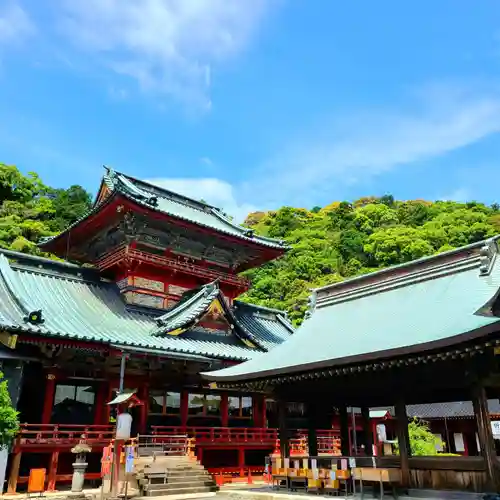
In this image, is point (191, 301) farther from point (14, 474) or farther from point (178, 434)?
point (14, 474)

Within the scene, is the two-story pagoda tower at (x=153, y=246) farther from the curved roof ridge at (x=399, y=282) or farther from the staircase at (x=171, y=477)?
the staircase at (x=171, y=477)

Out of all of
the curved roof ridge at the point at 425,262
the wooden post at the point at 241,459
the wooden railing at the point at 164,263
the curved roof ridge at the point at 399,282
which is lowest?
the wooden post at the point at 241,459

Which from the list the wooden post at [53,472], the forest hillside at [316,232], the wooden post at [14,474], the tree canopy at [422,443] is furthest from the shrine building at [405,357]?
the forest hillside at [316,232]

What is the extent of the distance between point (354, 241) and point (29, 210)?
52737 mm

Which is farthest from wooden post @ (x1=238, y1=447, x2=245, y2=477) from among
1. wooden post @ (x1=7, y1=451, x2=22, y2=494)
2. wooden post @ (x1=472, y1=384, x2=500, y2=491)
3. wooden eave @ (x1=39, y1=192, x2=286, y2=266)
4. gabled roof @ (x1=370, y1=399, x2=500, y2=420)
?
gabled roof @ (x1=370, y1=399, x2=500, y2=420)

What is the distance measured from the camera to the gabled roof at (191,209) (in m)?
26.8

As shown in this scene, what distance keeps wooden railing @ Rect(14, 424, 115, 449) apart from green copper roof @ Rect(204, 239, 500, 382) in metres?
5.32

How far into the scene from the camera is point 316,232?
9694 cm

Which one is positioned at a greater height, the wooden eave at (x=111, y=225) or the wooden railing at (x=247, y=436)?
the wooden eave at (x=111, y=225)

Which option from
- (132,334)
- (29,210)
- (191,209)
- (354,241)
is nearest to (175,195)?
(191,209)

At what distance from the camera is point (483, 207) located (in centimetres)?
9200

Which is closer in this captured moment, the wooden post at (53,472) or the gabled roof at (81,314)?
the wooden post at (53,472)

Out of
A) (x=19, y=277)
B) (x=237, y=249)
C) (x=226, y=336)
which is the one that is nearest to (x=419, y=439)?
(x=226, y=336)

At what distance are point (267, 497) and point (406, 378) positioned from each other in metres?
5.66
